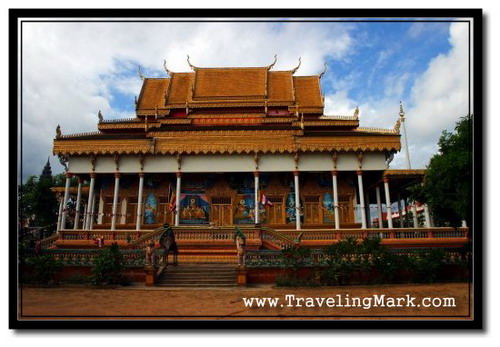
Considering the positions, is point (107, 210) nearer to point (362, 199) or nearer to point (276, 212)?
point (276, 212)

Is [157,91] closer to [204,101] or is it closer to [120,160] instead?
[204,101]

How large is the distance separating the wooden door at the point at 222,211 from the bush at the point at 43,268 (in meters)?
12.5

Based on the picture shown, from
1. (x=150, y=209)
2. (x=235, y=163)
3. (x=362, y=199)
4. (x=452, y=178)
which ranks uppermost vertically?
(x=235, y=163)

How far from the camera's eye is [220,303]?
26.9 ft

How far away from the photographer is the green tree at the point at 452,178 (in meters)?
11.0

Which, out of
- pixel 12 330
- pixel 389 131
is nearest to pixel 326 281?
pixel 12 330

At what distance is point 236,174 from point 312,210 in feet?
18.1

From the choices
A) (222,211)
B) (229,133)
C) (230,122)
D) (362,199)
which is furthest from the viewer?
(230,122)

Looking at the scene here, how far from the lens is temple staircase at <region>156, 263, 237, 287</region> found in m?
11.5

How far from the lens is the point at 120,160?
22656 millimetres

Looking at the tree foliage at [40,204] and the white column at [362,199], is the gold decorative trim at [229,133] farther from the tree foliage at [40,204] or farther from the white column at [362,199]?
the tree foliage at [40,204]

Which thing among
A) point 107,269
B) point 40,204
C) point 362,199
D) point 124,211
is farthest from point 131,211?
point 40,204

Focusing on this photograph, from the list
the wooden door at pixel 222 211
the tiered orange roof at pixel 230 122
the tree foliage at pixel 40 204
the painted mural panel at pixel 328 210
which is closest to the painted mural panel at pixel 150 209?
the tiered orange roof at pixel 230 122

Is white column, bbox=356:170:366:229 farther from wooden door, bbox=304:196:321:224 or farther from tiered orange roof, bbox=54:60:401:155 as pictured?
wooden door, bbox=304:196:321:224
